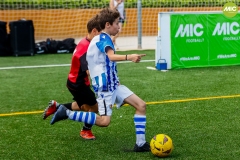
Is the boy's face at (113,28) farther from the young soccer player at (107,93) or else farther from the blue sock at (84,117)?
the blue sock at (84,117)

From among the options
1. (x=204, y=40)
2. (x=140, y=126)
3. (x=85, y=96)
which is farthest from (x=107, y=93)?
(x=204, y=40)

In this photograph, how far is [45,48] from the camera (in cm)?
1603

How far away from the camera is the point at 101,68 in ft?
18.9

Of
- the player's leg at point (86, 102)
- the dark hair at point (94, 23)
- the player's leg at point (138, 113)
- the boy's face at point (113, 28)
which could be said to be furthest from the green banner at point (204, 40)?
the player's leg at point (138, 113)

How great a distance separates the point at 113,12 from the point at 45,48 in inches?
414

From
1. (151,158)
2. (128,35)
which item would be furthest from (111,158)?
(128,35)

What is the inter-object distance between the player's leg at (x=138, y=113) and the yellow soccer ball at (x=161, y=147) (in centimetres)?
19

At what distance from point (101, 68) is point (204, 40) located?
721 centimetres

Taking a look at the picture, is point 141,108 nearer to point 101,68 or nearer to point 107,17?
point 101,68

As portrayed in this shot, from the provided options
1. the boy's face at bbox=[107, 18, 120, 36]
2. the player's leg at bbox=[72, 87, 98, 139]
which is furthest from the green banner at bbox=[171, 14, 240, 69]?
the boy's face at bbox=[107, 18, 120, 36]

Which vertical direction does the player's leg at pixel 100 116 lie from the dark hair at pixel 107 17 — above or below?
below

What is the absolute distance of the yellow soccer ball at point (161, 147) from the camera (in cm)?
547

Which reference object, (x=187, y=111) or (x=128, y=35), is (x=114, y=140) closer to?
(x=187, y=111)

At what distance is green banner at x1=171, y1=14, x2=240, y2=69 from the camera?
1230cm
